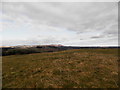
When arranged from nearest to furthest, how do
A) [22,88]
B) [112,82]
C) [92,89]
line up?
A: 1. [92,89]
2. [22,88]
3. [112,82]

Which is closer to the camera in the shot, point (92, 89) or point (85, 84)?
point (92, 89)

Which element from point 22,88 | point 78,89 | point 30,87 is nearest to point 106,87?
point 78,89

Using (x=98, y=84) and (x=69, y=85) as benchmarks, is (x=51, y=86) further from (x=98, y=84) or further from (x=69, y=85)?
(x=98, y=84)

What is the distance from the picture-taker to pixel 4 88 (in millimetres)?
8117

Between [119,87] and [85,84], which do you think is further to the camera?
[85,84]

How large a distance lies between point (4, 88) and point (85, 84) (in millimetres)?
8919

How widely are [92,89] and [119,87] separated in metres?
2.82

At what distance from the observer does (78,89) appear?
723 cm

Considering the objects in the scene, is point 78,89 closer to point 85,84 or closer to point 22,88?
point 85,84

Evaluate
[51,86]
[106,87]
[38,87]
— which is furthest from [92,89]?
[38,87]

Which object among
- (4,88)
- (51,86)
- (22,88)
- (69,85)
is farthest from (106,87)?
(4,88)

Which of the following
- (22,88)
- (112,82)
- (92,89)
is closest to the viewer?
(92,89)

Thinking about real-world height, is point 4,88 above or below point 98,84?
below

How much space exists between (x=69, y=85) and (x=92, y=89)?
227cm
